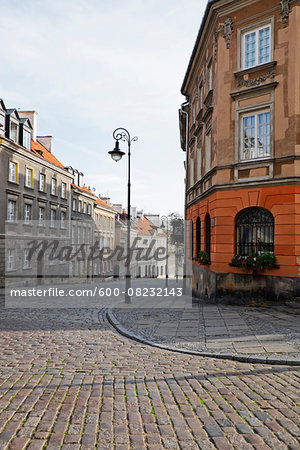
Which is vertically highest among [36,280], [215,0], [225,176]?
[215,0]

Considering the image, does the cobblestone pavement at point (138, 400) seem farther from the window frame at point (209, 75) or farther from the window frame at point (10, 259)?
the window frame at point (10, 259)

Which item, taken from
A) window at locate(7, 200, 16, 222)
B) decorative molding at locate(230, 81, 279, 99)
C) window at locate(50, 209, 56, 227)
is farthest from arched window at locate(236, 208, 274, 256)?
window at locate(50, 209, 56, 227)

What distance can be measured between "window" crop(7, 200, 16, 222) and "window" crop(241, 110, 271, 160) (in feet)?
66.7

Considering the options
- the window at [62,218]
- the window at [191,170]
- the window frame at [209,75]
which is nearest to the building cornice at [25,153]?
the window at [62,218]

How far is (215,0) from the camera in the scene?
48.6 ft

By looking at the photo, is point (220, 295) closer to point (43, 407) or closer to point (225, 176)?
point (225, 176)

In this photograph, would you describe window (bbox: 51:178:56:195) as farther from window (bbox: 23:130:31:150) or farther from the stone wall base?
the stone wall base

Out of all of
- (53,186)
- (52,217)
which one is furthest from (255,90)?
(52,217)

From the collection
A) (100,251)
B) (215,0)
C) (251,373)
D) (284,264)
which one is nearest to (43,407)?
(251,373)

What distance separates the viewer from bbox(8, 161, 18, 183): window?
29016 millimetres

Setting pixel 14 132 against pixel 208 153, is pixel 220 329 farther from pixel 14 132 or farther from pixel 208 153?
pixel 14 132

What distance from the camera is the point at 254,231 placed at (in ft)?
47.5

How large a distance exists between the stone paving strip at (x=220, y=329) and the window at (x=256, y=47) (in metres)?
9.35

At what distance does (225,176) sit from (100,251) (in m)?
40.7
